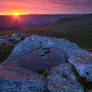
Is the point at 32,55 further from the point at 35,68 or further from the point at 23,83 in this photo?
the point at 23,83

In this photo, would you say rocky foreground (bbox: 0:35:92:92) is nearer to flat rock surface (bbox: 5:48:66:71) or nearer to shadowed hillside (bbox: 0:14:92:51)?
flat rock surface (bbox: 5:48:66:71)

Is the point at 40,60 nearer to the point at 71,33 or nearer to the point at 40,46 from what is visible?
the point at 40,46

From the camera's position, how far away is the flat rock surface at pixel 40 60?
1316 centimetres

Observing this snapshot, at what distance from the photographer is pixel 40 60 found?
14.7m

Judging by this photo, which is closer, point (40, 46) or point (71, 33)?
point (40, 46)

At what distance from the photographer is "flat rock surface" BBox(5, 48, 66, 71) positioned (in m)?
13.2

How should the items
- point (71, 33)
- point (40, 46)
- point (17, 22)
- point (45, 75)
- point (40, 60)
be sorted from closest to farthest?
point (45, 75) < point (40, 60) < point (40, 46) < point (71, 33) < point (17, 22)

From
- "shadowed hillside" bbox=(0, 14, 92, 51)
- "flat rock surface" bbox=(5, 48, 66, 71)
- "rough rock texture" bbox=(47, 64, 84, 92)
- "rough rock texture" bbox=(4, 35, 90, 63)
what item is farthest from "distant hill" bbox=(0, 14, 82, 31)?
"rough rock texture" bbox=(47, 64, 84, 92)

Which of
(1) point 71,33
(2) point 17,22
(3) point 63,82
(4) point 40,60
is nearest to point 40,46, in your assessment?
(4) point 40,60

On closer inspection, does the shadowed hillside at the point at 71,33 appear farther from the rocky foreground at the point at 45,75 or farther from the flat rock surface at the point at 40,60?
the rocky foreground at the point at 45,75

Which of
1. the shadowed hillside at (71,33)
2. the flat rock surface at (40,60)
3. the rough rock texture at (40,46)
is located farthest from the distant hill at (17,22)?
the flat rock surface at (40,60)

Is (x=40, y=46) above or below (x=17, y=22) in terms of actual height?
above

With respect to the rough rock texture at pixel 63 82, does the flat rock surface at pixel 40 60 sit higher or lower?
lower

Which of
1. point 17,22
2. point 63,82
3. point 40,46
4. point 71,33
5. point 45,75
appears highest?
point 63,82
